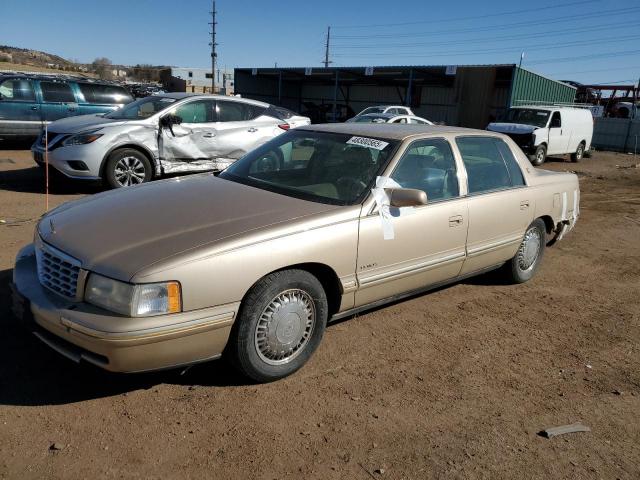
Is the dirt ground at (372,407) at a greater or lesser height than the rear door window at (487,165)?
lesser

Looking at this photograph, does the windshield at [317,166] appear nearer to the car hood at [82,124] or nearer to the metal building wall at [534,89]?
the car hood at [82,124]

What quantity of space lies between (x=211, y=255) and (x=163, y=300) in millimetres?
341

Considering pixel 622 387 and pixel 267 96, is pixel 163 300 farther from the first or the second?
pixel 267 96

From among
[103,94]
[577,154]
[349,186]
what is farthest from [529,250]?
[577,154]

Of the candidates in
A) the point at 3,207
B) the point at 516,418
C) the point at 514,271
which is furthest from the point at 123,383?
the point at 3,207

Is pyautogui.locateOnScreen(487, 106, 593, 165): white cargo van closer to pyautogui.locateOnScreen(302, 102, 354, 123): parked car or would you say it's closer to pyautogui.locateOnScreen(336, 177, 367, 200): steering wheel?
pyautogui.locateOnScreen(336, 177, 367, 200): steering wheel

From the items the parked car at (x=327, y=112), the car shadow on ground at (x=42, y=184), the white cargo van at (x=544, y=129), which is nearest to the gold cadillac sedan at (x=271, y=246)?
the car shadow on ground at (x=42, y=184)

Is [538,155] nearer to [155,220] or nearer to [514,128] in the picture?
[514,128]

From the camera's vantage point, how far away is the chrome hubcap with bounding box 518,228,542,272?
5243 millimetres

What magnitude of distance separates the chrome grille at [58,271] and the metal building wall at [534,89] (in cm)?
2492

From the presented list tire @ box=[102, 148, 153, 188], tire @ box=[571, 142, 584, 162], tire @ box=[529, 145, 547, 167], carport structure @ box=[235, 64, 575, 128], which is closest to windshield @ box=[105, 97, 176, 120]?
tire @ box=[102, 148, 153, 188]

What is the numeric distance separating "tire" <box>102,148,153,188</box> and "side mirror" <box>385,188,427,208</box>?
5.46 metres

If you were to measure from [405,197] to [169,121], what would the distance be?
5.68 m

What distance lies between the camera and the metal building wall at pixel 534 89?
24.9 m
